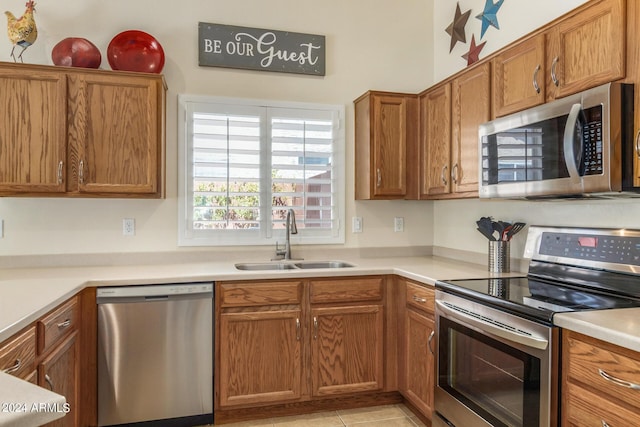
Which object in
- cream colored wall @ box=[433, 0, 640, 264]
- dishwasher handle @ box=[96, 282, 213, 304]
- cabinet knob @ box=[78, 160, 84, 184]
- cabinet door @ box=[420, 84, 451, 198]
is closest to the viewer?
cream colored wall @ box=[433, 0, 640, 264]

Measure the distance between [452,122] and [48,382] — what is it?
250 cm

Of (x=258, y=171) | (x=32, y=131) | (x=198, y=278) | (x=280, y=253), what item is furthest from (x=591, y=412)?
(x=32, y=131)

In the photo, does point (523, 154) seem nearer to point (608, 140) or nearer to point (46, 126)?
point (608, 140)

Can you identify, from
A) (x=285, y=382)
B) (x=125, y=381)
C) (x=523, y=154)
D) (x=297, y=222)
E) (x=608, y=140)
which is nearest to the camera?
(x=608, y=140)

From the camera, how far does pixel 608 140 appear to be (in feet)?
5.26

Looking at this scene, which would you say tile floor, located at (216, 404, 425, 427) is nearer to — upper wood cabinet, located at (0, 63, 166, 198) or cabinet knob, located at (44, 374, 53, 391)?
cabinet knob, located at (44, 374, 53, 391)

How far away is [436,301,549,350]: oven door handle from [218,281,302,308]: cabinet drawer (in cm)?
86

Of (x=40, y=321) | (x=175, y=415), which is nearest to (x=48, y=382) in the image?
(x=40, y=321)

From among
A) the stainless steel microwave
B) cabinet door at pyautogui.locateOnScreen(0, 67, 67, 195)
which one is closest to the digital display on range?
the stainless steel microwave

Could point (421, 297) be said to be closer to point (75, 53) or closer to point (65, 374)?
point (65, 374)

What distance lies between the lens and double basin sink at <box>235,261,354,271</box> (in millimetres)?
2926

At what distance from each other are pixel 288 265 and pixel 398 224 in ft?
3.20

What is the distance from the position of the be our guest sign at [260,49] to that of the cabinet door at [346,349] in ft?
5.89

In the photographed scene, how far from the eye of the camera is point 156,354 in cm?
238
